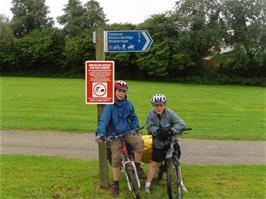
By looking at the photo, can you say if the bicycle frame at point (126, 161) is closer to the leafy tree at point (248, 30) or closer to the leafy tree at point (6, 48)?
the leafy tree at point (248, 30)

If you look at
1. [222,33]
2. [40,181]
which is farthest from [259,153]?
[222,33]

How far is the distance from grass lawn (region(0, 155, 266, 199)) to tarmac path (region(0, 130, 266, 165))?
674mm

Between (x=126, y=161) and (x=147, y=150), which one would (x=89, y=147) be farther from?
(x=126, y=161)

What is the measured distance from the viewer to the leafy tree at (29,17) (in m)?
67.6

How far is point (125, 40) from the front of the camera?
6691 millimetres

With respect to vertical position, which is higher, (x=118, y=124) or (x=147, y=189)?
(x=118, y=124)

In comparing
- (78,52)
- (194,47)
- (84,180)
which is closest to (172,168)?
(84,180)

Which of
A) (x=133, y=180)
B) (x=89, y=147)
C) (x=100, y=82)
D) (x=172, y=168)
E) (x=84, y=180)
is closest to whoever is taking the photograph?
(x=133, y=180)

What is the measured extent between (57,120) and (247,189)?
9.04 metres

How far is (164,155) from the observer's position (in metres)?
6.73

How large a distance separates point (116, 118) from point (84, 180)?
1.34 metres

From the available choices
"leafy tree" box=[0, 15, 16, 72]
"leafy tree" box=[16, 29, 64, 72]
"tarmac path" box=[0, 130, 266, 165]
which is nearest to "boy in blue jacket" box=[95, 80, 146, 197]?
"tarmac path" box=[0, 130, 266, 165]

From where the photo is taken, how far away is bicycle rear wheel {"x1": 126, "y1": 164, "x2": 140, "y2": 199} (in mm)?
6207

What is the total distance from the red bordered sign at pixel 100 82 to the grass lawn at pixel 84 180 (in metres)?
1.47
